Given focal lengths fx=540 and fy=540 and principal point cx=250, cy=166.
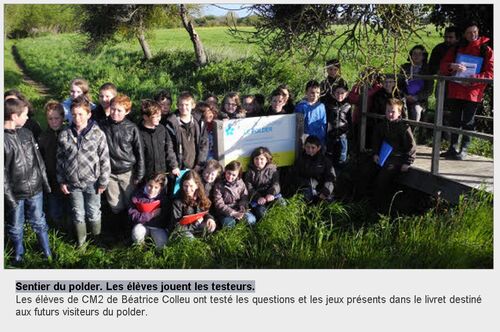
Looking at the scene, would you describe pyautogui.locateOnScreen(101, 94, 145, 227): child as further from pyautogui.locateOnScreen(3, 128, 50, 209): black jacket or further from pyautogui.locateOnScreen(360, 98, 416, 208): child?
pyautogui.locateOnScreen(360, 98, 416, 208): child

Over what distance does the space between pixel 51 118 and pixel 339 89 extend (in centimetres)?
347

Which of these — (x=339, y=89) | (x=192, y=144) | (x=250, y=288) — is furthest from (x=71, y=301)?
(x=339, y=89)

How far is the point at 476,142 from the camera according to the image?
8.59 m

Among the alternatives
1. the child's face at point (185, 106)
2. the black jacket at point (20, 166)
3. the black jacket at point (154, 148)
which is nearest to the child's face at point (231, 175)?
the black jacket at point (154, 148)

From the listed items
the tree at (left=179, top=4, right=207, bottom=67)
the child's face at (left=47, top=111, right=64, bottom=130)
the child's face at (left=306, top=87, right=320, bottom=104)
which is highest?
the tree at (left=179, top=4, right=207, bottom=67)

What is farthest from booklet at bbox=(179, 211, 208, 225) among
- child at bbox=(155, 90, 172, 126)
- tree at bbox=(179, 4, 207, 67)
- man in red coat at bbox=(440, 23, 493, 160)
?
tree at bbox=(179, 4, 207, 67)

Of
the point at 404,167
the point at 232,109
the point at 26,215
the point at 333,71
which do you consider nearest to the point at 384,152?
the point at 404,167

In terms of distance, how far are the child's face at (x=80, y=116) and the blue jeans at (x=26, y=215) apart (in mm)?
733

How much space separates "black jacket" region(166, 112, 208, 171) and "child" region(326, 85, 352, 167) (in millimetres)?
1764

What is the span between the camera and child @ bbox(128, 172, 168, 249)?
5.54 meters

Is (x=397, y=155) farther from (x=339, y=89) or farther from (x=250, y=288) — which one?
(x=250, y=288)

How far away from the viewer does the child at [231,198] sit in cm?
579

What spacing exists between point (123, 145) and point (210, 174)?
984 millimetres

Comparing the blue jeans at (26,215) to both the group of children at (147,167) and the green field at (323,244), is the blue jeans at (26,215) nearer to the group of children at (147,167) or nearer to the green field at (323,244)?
the group of children at (147,167)
